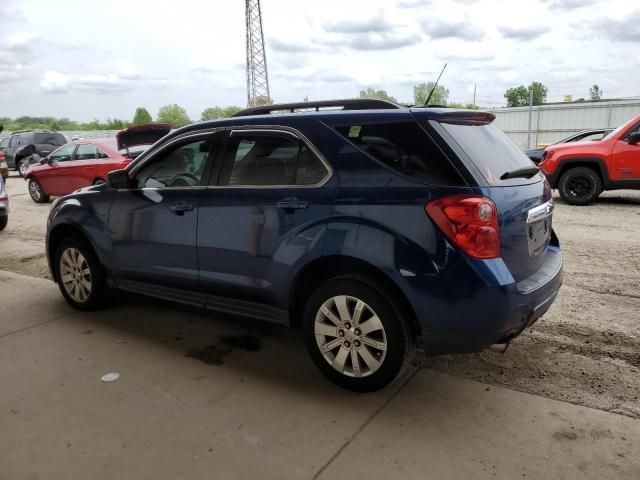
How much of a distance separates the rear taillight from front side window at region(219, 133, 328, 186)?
79 cm

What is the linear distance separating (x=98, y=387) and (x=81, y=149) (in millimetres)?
9683

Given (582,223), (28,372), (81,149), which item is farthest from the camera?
(81,149)

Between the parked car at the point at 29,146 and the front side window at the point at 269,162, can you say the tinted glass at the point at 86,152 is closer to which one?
the front side window at the point at 269,162

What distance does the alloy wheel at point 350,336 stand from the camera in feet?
10.3

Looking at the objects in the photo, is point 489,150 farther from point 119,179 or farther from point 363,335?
point 119,179

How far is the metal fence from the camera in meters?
21.0

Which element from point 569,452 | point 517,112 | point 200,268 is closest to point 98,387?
point 200,268

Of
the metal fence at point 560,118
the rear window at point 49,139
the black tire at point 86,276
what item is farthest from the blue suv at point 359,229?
the rear window at point 49,139

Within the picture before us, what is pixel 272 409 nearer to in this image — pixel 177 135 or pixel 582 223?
pixel 177 135

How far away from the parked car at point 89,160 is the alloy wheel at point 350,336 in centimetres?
858

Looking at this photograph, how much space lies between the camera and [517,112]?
23734mm

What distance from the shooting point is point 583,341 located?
157 inches

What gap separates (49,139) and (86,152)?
13808 millimetres

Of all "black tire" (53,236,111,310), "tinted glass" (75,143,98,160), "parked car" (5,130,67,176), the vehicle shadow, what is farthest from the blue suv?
"parked car" (5,130,67,176)
